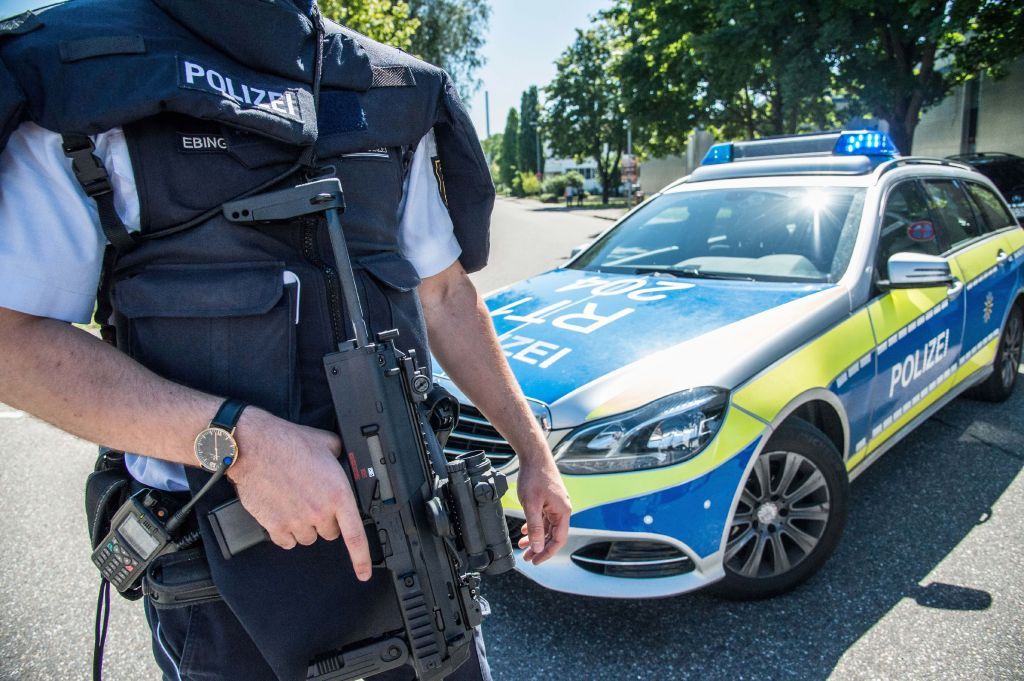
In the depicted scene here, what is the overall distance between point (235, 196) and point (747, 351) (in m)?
1.94

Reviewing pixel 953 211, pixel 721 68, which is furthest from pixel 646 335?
pixel 721 68

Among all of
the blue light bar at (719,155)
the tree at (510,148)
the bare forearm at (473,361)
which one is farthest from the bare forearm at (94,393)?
the tree at (510,148)

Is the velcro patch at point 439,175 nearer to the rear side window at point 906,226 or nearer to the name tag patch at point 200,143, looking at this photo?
the name tag patch at point 200,143

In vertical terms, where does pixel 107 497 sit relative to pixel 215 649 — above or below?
above

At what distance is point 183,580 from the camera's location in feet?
3.46

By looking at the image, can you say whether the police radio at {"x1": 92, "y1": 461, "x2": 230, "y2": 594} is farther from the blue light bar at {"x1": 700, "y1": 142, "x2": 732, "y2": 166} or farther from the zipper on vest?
the blue light bar at {"x1": 700, "y1": 142, "x2": 732, "y2": 166}

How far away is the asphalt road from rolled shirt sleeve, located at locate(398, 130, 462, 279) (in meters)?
1.55

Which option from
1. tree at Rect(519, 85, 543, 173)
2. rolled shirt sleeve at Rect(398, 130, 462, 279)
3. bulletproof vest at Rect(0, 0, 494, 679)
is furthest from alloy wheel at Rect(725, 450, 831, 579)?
tree at Rect(519, 85, 543, 173)

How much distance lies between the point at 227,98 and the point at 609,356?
185 cm

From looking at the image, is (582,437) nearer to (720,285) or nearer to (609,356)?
(609,356)

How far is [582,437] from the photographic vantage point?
94.0 inches

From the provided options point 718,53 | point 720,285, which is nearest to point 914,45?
point 718,53

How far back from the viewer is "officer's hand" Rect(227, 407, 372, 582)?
0.95m

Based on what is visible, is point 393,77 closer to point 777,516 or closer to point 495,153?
point 777,516
